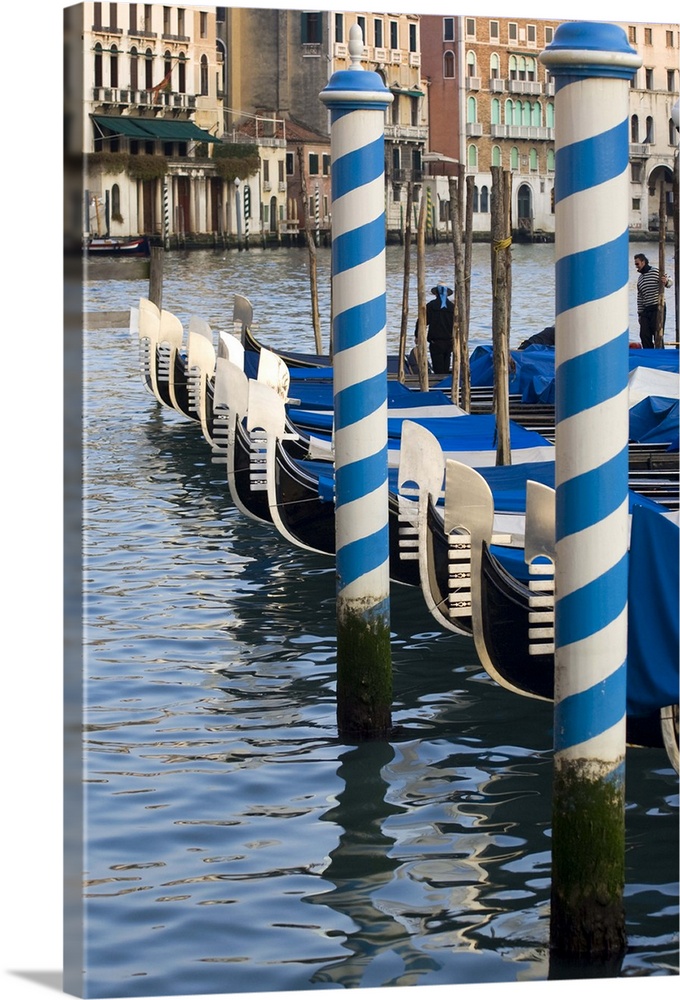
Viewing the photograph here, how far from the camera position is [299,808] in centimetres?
206

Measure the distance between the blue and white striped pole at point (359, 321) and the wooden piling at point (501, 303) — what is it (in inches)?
44.7

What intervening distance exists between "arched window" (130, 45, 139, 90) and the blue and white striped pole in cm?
22

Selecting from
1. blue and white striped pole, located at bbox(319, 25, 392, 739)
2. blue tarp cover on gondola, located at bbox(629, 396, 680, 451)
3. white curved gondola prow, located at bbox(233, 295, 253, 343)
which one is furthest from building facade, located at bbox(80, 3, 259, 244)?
white curved gondola prow, located at bbox(233, 295, 253, 343)

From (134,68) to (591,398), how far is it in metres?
0.97

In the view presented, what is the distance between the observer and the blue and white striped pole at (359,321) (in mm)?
2115

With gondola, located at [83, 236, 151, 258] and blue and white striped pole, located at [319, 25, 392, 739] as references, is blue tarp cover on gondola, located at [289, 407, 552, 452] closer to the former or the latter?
gondola, located at [83, 236, 151, 258]

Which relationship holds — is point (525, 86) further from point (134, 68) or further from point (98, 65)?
point (98, 65)

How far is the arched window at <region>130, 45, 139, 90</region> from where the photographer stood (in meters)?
2.03

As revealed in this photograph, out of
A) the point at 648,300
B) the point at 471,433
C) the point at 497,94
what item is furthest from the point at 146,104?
the point at 648,300

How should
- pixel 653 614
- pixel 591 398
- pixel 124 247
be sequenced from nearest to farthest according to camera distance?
pixel 591 398
pixel 653 614
pixel 124 247

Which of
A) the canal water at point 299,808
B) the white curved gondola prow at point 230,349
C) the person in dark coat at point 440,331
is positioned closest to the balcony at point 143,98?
the canal water at point 299,808

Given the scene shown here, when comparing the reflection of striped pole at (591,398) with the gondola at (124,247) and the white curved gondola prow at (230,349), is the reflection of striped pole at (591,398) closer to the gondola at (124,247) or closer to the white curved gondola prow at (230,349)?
the gondola at (124,247)

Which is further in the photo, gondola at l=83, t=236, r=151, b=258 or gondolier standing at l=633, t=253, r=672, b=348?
gondolier standing at l=633, t=253, r=672, b=348

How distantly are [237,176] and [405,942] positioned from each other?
2.74 meters
